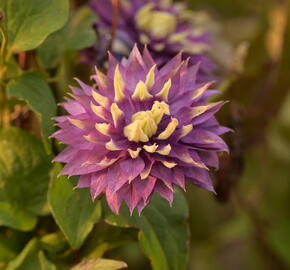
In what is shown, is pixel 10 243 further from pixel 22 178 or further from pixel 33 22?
pixel 33 22

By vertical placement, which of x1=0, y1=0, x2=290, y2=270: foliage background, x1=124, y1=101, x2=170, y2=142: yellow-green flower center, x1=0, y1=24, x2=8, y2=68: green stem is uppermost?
x1=0, y1=24, x2=8, y2=68: green stem

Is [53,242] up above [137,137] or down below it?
below

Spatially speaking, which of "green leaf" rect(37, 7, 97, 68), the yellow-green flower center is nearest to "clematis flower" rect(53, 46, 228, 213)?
the yellow-green flower center

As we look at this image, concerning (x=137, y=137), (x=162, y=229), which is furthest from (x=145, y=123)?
(x=162, y=229)

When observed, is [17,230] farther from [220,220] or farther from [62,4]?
[220,220]

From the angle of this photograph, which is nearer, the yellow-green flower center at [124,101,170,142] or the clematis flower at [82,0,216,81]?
the yellow-green flower center at [124,101,170,142]

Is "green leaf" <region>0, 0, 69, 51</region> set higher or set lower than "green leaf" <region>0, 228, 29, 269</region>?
higher

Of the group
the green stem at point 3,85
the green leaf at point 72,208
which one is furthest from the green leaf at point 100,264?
the green stem at point 3,85

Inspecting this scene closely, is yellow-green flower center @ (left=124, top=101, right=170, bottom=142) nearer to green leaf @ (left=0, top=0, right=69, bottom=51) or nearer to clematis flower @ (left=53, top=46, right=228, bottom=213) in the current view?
clematis flower @ (left=53, top=46, right=228, bottom=213)
